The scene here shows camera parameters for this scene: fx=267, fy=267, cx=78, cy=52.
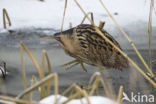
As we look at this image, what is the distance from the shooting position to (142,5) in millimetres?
955

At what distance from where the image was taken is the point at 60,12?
93 cm

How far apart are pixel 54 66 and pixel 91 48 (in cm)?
14

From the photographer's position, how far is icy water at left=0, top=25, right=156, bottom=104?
2.74 feet

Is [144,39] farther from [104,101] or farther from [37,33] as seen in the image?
A: [104,101]

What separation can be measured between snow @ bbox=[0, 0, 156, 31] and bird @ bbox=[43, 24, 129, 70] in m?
0.04

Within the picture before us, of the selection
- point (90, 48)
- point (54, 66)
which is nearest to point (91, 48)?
point (90, 48)

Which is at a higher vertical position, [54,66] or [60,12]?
[60,12]

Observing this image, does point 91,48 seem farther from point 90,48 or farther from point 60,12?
point 60,12

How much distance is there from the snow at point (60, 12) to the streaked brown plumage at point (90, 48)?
4 cm

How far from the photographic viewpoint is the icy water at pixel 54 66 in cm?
83

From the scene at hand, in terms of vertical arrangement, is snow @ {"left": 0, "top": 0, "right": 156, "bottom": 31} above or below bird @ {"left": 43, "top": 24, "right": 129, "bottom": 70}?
above

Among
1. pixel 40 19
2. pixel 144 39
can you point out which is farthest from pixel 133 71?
pixel 40 19

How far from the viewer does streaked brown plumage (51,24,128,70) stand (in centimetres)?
86

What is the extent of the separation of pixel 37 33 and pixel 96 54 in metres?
0.22
